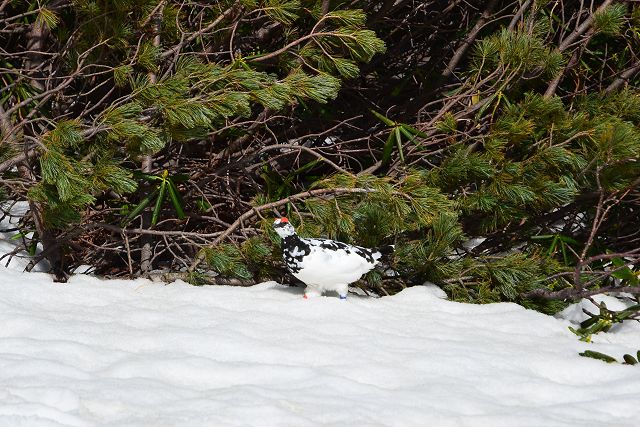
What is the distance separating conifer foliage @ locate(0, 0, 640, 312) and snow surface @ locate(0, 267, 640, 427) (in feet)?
0.80

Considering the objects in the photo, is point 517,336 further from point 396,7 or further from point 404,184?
point 396,7

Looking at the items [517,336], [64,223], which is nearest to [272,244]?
[64,223]

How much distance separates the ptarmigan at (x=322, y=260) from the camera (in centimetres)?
330

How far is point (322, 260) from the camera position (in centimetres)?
330

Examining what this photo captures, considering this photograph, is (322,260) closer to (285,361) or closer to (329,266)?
(329,266)

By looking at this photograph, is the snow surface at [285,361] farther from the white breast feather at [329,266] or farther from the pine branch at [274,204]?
the pine branch at [274,204]

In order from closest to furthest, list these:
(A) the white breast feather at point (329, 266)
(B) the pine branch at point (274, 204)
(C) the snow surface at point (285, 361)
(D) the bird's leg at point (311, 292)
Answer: (C) the snow surface at point (285, 361)
(A) the white breast feather at point (329, 266)
(D) the bird's leg at point (311, 292)
(B) the pine branch at point (274, 204)

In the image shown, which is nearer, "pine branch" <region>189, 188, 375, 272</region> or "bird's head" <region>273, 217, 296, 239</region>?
"bird's head" <region>273, 217, 296, 239</region>

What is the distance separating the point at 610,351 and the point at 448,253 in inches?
30.2

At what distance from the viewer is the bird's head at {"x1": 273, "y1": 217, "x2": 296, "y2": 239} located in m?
3.34

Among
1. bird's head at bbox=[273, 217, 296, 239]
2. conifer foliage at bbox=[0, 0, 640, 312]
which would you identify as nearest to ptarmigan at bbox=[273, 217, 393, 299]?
bird's head at bbox=[273, 217, 296, 239]

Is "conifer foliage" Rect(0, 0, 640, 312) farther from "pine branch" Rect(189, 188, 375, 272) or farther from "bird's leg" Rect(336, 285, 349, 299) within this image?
"bird's leg" Rect(336, 285, 349, 299)

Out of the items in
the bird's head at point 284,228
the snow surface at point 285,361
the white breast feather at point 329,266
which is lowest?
the snow surface at point 285,361

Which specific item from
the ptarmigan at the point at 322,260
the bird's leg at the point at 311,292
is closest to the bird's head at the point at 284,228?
the ptarmigan at the point at 322,260
